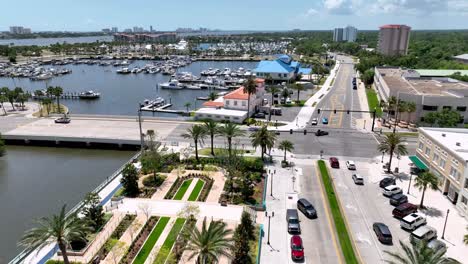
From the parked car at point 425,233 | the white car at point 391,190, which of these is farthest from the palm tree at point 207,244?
the white car at point 391,190

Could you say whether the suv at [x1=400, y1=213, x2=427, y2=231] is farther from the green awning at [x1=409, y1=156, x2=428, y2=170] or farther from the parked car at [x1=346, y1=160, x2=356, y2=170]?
the parked car at [x1=346, y1=160, x2=356, y2=170]

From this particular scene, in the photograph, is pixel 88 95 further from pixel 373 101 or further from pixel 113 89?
pixel 373 101

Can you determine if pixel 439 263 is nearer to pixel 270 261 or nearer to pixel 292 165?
pixel 270 261

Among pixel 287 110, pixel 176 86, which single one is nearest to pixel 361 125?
pixel 287 110

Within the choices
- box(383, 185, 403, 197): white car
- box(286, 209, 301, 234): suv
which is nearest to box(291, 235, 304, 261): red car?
box(286, 209, 301, 234): suv

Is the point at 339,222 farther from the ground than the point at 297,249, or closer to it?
closer to it

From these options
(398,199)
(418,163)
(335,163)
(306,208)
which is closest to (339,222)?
(306,208)

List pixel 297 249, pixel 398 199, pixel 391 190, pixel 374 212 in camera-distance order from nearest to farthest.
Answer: pixel 297 249, pixel 374 212, pixel 398 199, pixel 391 190
